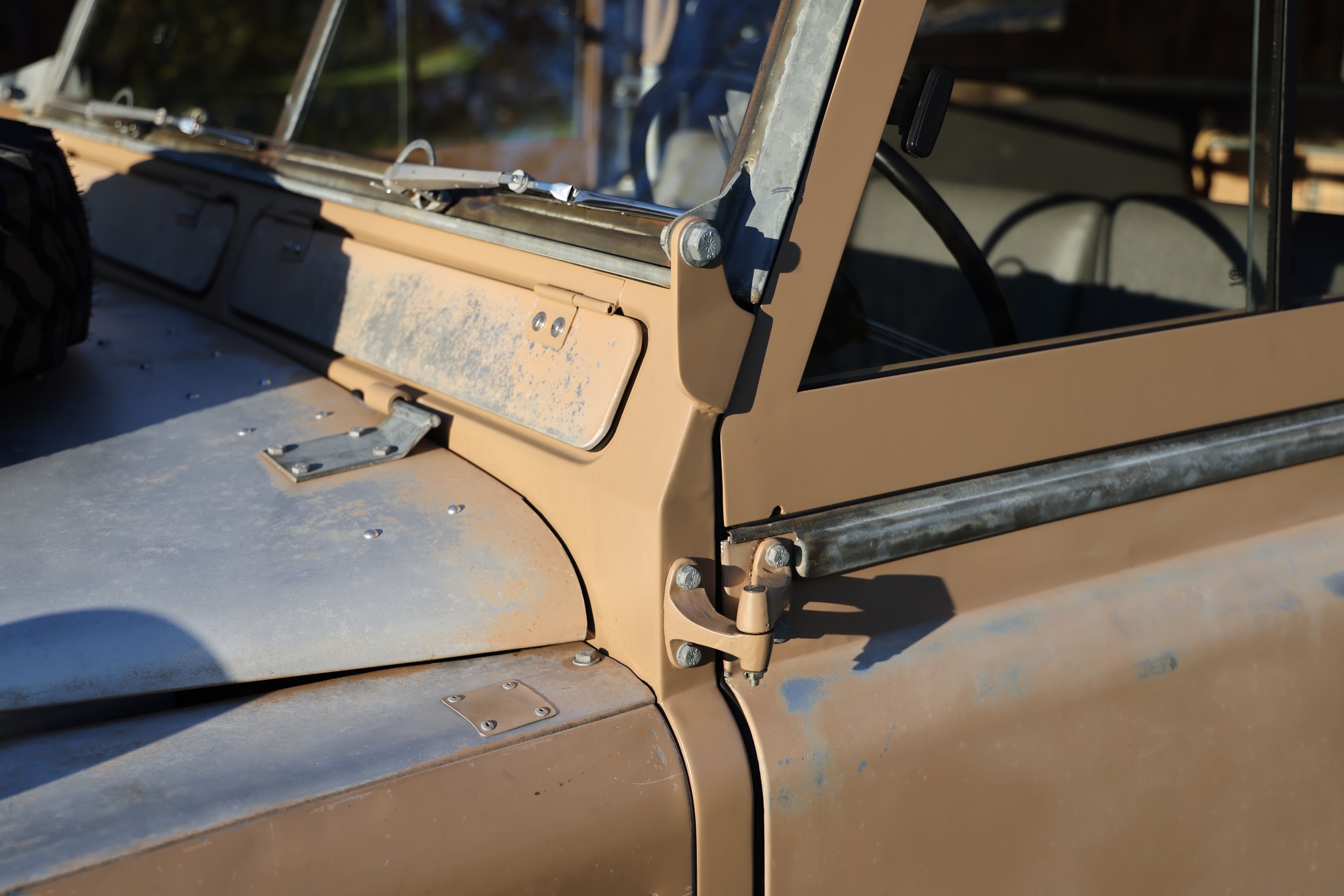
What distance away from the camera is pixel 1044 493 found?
119 cm

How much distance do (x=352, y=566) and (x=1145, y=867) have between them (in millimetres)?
939

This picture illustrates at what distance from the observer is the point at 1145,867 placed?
4.16 ft

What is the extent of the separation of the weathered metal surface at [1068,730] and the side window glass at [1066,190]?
0.94ft

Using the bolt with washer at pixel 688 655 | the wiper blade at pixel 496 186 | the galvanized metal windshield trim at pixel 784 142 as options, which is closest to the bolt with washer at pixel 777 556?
the bolt with washer at pixel 688 655

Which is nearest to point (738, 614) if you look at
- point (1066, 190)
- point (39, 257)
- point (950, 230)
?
point (950, 230)

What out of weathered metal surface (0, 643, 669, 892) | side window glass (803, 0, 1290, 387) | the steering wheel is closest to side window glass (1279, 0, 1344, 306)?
side window glass (803, 0, 1290, 387)

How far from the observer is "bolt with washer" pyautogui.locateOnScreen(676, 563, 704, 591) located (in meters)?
0.98

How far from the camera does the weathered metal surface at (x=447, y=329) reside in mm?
1081

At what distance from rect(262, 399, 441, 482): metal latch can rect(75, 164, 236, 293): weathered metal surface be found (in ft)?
2.07

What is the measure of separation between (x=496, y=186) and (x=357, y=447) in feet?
1.10

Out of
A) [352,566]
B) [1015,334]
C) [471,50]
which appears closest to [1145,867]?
[1015,334]

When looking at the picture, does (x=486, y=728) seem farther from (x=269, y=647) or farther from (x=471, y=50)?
(x=471, y=50)

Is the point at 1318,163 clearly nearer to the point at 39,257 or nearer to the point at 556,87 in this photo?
the point at 556,87

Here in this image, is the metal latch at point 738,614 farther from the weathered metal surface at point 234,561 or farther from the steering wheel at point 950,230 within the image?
the steering wheel at point 950,230
